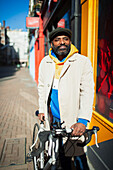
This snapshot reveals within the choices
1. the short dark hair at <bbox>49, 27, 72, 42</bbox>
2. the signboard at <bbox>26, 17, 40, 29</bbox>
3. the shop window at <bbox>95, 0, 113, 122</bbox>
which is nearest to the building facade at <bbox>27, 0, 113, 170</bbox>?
the shop window at <bbox>95, 0, 113, 122</bbox>

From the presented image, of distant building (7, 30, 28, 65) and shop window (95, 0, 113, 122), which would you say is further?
distant building (7, 30, 28, 65)

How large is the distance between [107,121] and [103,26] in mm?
1519

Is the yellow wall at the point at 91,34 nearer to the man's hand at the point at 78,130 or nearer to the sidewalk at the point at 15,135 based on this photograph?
the man's hand at the point at 78,130

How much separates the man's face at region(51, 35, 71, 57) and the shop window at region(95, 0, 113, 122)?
83 cm

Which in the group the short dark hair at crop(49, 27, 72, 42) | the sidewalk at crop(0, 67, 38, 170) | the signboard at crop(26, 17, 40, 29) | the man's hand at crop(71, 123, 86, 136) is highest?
the signboard at crop(26, 17, 40, 29)

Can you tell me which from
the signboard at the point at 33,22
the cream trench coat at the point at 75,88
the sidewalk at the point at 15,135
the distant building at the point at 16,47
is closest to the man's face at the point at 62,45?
the cream trench coat at the point at 75,88

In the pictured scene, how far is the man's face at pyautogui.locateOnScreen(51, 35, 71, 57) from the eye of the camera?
85.2 inches

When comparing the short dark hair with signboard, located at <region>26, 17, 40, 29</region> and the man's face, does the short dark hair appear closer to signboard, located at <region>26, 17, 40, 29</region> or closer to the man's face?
the man's face

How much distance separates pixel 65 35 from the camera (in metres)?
2.19

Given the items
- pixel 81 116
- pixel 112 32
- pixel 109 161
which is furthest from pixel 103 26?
pixel 109 161

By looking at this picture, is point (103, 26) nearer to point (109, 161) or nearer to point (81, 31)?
point (81, 31)

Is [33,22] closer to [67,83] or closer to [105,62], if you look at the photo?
[105,62]

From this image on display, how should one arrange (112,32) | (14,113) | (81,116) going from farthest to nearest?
(14,113)
(112,32)
(81,116)

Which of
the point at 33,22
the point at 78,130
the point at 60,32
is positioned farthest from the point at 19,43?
the point at 78,130
